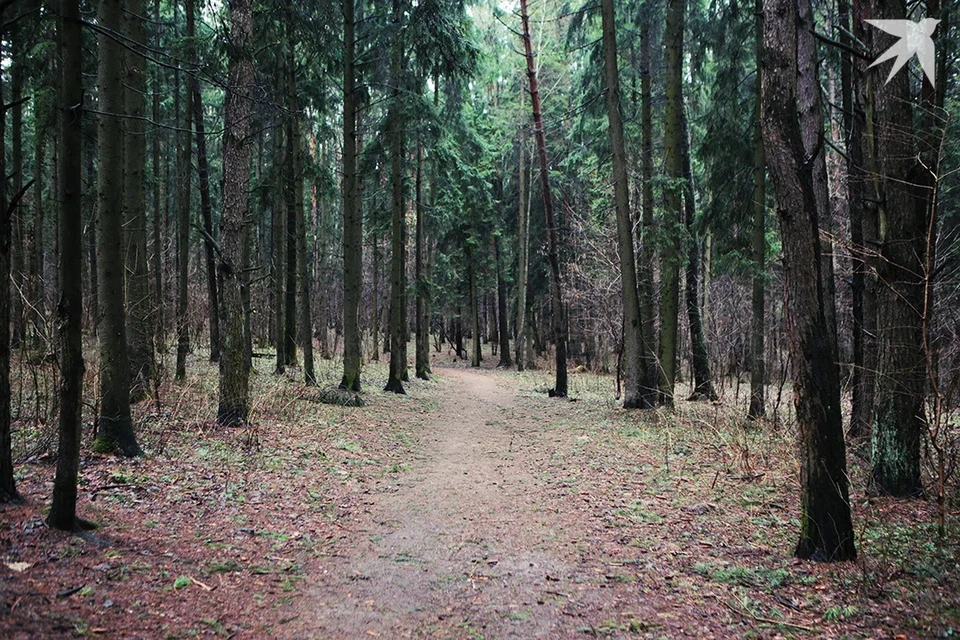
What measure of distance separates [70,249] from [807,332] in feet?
18.2

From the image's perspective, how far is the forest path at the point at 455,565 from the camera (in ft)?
12.3

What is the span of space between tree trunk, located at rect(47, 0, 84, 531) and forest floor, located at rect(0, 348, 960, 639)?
2.53 ft

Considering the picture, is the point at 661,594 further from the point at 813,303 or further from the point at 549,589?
the point at 813,303

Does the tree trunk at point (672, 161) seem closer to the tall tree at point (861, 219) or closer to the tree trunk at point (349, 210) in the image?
the tall tree at point (861, 219)

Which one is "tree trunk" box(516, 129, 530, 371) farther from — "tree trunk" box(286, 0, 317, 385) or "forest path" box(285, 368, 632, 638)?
"forest path" box(285, 368, 632, 638)

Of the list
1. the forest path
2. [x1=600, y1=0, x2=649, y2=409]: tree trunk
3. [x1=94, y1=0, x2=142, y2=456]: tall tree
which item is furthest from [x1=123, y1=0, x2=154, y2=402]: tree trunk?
[x1=600, y1=0, x2=649, y2=409]: tree trunk

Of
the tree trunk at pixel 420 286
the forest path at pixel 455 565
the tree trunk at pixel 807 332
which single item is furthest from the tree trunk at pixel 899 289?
the tree trunk at pixel 420 286

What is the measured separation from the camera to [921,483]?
5.65m

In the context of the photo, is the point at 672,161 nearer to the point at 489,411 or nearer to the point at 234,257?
the point at 489,411

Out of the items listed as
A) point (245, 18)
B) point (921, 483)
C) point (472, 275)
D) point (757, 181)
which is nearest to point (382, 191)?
point (472, 275)

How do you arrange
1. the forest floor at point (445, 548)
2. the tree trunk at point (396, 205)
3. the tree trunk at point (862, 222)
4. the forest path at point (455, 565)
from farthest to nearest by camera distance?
the tree trunk at point (396, 205), the tree trunk at point (862, 222), the forest path at point (455, 565), the forest floor at point (445, 548)

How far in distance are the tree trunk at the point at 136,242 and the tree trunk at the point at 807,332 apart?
8.33 metres

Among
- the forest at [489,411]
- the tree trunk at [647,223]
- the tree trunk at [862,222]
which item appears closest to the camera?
the forest at [489,411]

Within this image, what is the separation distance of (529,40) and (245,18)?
32.5 feet
